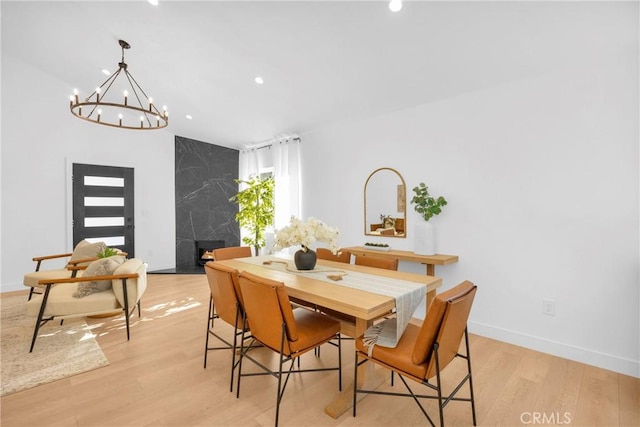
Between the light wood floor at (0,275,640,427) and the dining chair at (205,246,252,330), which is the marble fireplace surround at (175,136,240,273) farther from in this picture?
the light wood floor at (0,275,640,427)

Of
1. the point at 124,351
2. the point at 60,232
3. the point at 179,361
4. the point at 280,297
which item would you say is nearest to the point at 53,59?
the point at 60,232

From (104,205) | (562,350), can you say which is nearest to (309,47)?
(562,350)

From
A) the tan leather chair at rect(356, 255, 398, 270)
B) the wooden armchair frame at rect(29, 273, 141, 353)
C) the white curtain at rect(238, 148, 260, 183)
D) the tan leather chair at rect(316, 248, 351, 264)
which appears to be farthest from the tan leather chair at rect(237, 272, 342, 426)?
the white curtain at rect(238, 148, 260, 183)

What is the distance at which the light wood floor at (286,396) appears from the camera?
183 centimetres

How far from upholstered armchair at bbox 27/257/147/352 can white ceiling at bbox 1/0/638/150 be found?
2.51 meters

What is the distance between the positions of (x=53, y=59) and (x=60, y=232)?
265 cm

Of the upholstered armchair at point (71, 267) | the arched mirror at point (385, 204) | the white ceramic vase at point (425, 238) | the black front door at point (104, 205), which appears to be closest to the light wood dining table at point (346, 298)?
the white ceramic vase at point (425, 238)

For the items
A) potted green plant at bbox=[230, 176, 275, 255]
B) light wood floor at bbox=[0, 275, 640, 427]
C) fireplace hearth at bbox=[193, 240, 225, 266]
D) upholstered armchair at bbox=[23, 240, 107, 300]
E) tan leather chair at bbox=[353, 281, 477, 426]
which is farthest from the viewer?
fireplace hearth at bbox=[193, 240, 225, 266]

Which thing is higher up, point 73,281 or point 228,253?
point 228,253

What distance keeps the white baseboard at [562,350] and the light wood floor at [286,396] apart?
67mm

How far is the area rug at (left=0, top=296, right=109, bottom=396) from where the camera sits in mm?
2273

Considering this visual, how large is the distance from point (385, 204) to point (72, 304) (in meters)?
3.46

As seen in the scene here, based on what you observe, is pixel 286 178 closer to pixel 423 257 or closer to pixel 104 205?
pixel 423 257

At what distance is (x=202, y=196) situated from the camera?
6.54 meters
